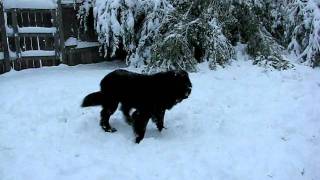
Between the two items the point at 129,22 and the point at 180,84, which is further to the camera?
the point at 129,22

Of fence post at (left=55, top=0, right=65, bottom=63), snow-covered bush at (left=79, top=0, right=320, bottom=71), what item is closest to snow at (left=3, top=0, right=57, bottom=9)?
fence post at (left=55, top=0, right=65, bottom=63)

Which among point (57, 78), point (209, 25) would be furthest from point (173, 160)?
point (209, 25)

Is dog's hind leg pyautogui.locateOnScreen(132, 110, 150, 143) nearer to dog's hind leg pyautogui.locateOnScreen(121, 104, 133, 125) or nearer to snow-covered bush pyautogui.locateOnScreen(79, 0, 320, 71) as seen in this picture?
dog's hind leg pyautogui.locateOnScreen(121, 104, 133, 125)

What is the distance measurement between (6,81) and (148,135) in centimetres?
361

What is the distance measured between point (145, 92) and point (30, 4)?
4815mm

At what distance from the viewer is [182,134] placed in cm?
669

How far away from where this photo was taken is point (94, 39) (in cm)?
1103

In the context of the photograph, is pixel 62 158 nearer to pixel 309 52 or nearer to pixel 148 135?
pixel 148 135

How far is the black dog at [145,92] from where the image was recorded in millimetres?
6352

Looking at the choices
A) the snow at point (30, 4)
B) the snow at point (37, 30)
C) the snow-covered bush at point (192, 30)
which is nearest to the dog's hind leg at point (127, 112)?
the snow-covered bush at point (192, 30)

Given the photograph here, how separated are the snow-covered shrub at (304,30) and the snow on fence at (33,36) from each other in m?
4.74

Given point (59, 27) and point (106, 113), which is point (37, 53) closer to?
point (59, 27)

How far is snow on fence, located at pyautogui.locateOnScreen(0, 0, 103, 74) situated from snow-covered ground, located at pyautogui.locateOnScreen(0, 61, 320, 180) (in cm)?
109

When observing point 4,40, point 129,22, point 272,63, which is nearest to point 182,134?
point 272,63
